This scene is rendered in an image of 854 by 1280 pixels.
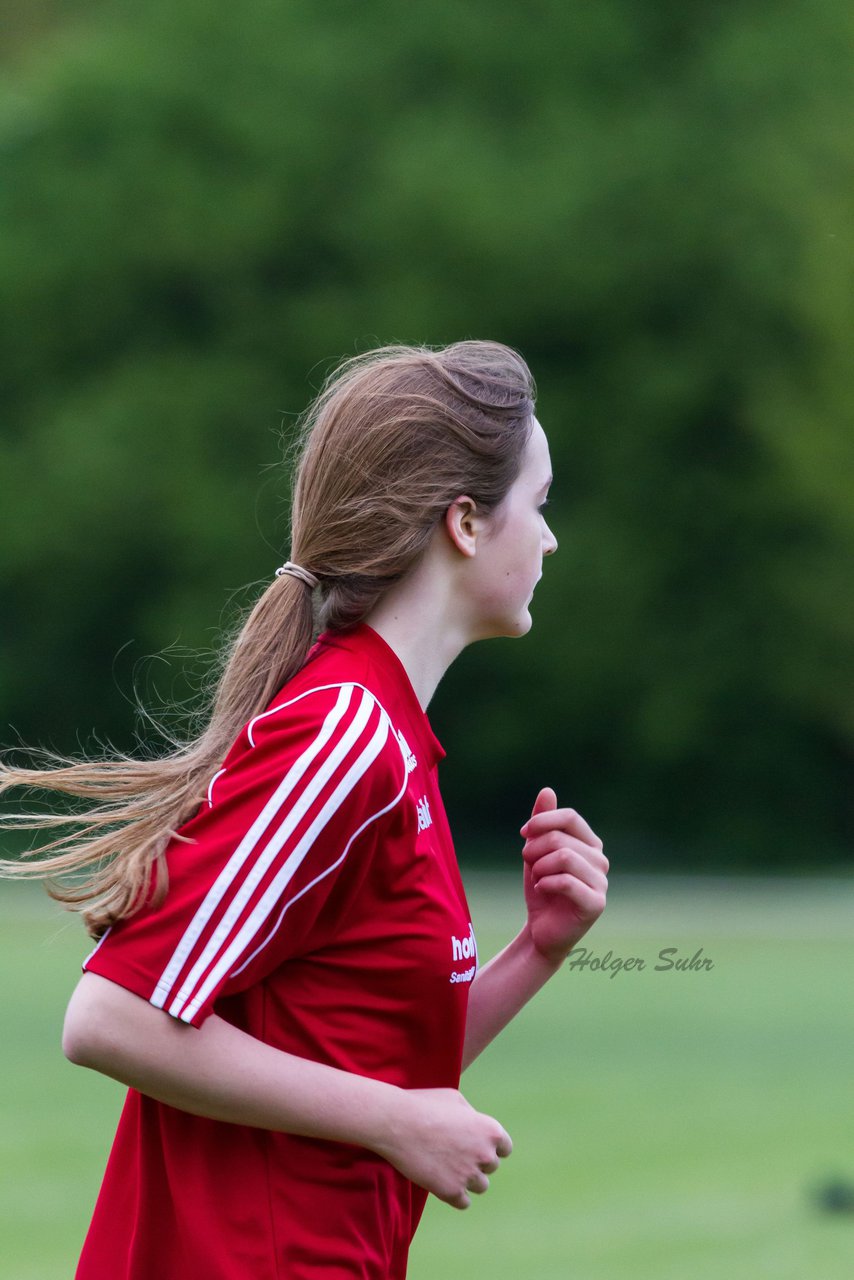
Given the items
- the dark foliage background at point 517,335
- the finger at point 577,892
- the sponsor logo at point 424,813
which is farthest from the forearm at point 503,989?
the dark foliage background at point 517,335

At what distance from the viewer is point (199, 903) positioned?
6.15 ft

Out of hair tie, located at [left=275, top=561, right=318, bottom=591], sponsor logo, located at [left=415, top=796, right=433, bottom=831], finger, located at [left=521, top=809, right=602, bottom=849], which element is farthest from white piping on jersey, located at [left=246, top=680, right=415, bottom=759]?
finger, located at [left=521, top=809, right=602, bottom=849]

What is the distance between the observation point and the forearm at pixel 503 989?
2.44m

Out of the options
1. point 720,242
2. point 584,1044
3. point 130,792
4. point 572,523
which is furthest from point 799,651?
point 130,792

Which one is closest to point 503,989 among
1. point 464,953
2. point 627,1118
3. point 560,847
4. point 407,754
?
point 560,847

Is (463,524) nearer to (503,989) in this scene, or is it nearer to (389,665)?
(389,665)

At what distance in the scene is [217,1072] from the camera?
1856mm

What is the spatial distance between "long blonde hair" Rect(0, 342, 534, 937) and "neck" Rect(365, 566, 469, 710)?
0.07ft

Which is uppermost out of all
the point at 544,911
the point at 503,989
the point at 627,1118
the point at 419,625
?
the point at 419,625

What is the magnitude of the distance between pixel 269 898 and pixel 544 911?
2.14ft

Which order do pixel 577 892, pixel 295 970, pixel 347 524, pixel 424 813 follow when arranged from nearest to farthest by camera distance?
pixel 295 970
pixel 424 813
pixel 347 524
pixel 577 892

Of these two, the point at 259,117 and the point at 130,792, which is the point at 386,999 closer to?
the point at 130,792

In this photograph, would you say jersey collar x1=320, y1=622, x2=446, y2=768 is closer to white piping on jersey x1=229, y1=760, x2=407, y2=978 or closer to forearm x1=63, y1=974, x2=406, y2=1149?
white piping on jersey x1=229, y1=760, x2=407, y2=978

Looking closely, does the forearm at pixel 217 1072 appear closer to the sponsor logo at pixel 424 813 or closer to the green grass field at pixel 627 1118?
the sponsor logo at pixel 424 813
